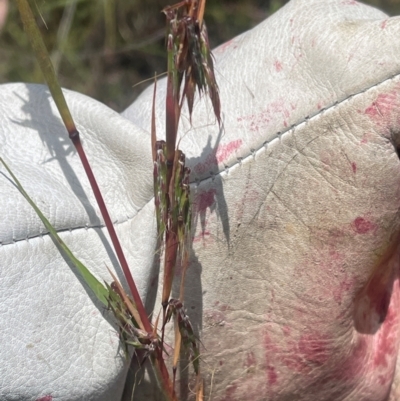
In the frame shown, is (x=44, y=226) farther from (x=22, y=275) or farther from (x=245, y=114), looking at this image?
(x=245, y=114)

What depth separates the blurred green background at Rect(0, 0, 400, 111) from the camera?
7.45 ft

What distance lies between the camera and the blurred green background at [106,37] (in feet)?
7.45

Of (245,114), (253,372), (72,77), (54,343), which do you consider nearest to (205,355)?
(253,372)

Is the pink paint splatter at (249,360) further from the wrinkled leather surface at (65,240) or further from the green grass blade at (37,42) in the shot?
the green grass blade at (37,42)

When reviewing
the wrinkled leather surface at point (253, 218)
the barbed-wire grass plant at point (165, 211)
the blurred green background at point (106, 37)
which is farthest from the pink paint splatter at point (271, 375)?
the blurred green background at point (106, 37)

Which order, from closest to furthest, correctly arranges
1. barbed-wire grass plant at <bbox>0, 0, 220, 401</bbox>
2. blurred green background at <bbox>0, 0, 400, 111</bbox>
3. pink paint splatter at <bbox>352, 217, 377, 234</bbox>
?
barbed-wire grass plant at <bbox>0, 0, 220, 401</bbox>
pink paint splatter at <bbox>352, 217, 377, 234</bbox>
blurred green background at <bbox>0, 0, 400, 111</bbox>

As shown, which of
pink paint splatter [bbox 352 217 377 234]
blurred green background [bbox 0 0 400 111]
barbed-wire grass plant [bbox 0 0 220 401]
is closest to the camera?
barbed-wire grass plant [bbox 0 0 220 401]

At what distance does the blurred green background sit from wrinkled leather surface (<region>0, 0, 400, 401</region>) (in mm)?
1359

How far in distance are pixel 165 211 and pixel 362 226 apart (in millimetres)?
234

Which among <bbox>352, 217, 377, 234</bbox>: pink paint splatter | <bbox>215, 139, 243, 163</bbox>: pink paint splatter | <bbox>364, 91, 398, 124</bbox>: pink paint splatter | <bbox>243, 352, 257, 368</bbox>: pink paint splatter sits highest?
<bbox>215, 139, 243, 163</bbox>: pink paint splatter

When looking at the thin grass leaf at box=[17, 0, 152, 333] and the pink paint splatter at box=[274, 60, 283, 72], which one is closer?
the thin grass leaf at box=[17, 0, 152, 333]

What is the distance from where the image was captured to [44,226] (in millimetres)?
837

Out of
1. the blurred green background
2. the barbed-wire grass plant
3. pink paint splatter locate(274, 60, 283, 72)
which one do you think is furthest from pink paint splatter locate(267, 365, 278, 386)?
the blurred green background

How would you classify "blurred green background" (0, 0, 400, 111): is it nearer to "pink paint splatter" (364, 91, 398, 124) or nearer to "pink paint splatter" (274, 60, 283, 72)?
"pink paint splatter" (274, 60, 283, 72)
